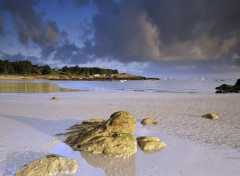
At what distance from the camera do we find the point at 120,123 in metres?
9.84

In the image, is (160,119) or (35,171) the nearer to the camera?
(35,171)

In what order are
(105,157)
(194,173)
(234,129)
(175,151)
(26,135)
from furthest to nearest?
(234,129) < (26,135) < (175,151) < (105,157) < (194,173)

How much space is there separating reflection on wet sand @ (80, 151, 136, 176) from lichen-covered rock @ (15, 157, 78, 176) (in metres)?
0.95

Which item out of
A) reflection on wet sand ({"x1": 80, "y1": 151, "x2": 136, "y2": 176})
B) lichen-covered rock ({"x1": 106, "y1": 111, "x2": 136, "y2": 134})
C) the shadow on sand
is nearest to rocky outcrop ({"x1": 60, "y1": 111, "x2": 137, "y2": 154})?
lichen-covered rock ({"x1": 106, "y1": 111, "x2": 136, "y2": 134})

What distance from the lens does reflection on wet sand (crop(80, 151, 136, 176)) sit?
23.0 feet

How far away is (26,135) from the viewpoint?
10.7m

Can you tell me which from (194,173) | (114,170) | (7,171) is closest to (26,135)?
(7,171)

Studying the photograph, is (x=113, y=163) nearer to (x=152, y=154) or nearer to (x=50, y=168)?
(x=152, y=154)

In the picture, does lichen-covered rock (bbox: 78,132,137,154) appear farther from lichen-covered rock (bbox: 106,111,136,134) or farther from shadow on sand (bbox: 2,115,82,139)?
shadow on sand (bbox: 2,115,82,139)

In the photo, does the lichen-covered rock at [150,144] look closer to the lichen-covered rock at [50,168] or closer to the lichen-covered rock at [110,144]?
the lichen-covered rock at [110,144]

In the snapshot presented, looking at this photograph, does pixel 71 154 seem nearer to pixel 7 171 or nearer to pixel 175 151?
pixel 7 171

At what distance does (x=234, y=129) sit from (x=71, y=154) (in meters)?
9.91

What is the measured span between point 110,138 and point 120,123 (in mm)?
Answer: 1194

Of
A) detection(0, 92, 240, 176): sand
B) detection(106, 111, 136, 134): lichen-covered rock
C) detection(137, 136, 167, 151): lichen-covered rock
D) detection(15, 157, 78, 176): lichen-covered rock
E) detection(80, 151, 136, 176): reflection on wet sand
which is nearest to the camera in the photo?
detection(15, 157, 78, 176): lichen-covered rock
